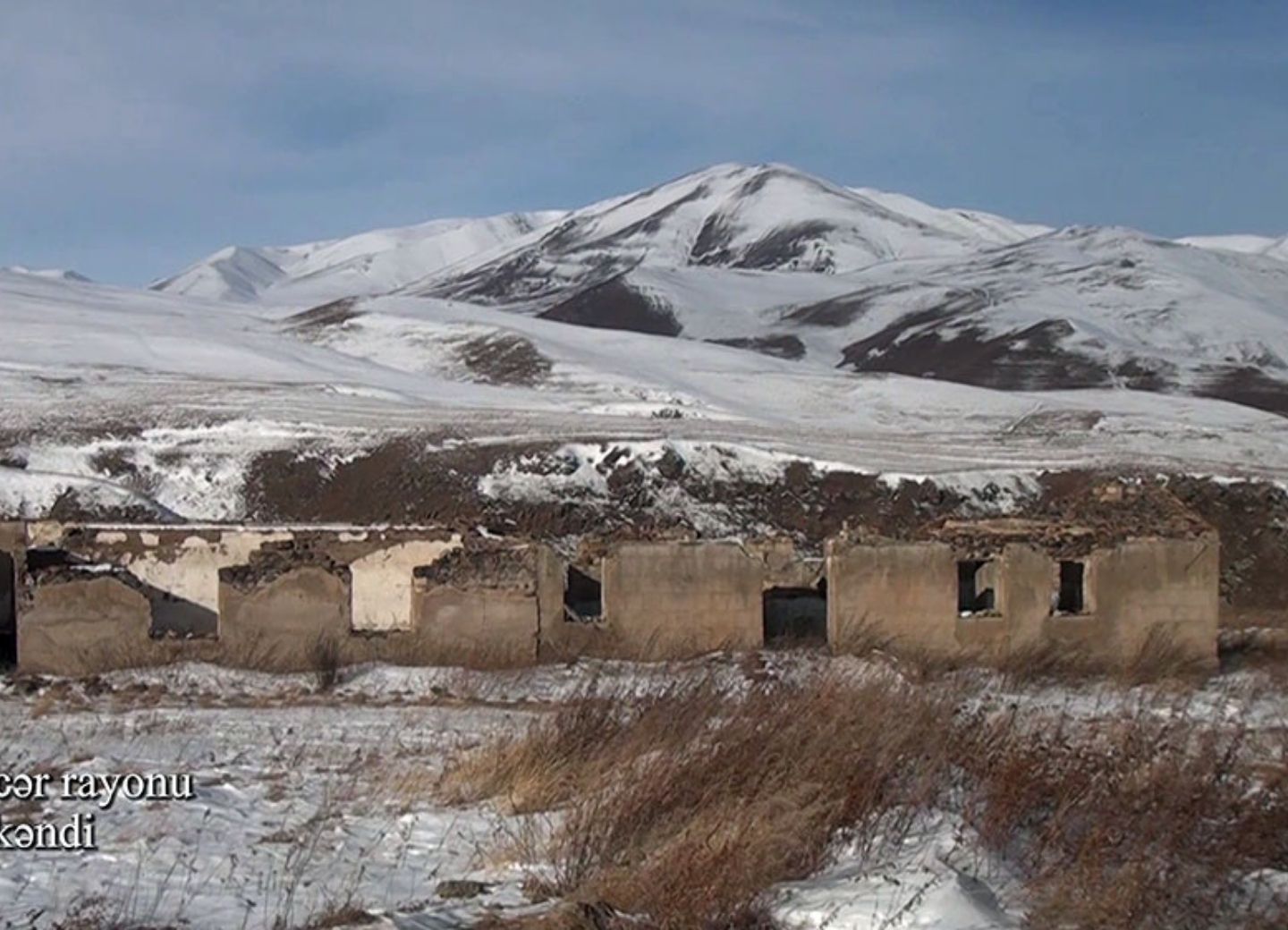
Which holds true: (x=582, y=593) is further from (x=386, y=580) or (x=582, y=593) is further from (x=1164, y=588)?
(x=1164, y=588)

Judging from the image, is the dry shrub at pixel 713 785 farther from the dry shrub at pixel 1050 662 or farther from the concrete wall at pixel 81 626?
the concrete wall at pixel 81 626

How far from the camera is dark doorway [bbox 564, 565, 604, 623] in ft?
63.7

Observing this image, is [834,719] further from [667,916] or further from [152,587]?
[152,587]

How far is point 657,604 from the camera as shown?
17.8 metres

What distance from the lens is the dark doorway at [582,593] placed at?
19406mm

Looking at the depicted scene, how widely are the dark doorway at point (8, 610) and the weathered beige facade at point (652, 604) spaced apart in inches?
14.8

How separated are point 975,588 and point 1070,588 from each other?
126 centimetres

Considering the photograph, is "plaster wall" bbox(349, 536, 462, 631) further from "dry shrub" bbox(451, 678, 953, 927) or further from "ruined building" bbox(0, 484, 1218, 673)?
"dry shrub" bbox(451, 678, 953, 927)

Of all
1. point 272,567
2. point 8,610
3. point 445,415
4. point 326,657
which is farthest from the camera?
point 445,415

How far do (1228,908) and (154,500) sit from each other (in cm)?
3115

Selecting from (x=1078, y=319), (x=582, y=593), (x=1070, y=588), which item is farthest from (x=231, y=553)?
(x=1078, y=319)

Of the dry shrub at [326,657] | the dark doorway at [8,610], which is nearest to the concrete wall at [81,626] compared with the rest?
the dark doorway at [8,610]

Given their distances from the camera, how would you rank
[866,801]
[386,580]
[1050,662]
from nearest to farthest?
[866,801]
[1050,662]
[386,580]

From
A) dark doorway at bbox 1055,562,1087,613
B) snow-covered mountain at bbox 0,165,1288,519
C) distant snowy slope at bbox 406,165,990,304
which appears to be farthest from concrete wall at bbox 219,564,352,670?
distant snowy slope at bbox 406,165,990,304
